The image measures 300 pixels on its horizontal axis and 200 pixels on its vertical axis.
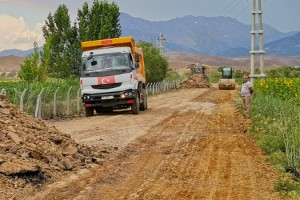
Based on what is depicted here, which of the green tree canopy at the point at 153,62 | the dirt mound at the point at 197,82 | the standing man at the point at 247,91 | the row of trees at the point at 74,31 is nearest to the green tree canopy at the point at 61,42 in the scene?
the row of trees at the point at 74,31

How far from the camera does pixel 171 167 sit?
31.4 feet

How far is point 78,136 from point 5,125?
428cm

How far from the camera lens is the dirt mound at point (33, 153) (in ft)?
27.2

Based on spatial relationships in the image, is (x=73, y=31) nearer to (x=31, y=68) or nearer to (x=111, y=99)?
(x=31, y=68)

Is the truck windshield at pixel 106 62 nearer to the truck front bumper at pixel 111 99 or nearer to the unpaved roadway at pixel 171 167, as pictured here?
the truck front bumper at pixel 111 99

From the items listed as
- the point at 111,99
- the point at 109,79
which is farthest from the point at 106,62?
the point at 111,99

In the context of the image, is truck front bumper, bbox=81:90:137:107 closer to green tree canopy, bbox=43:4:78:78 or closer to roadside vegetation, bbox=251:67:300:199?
roadside vegetation, bbox=251:67:300:199

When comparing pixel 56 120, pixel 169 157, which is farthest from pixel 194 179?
pixel 56 120

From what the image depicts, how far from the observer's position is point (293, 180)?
327 inches

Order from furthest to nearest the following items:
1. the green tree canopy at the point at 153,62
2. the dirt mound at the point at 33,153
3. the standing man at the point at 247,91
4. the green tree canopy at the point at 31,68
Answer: the green tree canopy at the point at 153,62 < the green tree canopy at the point at 31,68 < the standing man at the point at 247,91 < the dirt mound at the point at 33,153

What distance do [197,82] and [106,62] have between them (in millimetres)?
49006

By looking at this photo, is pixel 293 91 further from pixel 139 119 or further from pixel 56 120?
pixel 56 120

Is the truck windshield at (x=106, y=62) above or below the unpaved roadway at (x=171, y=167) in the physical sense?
above

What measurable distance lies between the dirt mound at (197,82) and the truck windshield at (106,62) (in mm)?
47755
